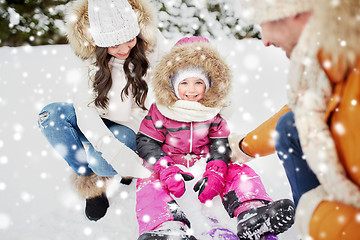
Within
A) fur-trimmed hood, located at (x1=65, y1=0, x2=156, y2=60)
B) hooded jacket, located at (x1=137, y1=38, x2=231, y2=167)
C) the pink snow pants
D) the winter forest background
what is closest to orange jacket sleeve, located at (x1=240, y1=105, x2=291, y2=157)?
the pink snow pants

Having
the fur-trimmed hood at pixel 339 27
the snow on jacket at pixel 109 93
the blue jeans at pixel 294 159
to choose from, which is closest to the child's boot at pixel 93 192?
the snow on jacket at pixel 109 93

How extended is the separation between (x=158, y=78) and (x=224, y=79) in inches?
16.5

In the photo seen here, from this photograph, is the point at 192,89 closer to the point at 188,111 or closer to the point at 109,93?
the point at 188,111

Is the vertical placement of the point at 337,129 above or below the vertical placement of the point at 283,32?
below

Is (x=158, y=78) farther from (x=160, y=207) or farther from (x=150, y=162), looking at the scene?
(x=160, y=207)

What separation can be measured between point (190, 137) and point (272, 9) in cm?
112

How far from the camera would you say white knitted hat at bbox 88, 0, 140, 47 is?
1562 mm

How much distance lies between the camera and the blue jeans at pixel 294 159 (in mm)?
1055

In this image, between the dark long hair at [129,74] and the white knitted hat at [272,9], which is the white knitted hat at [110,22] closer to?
the dark long hair at [129,74]

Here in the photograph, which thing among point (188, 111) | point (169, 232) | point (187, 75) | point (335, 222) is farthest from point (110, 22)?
point (335, 222)

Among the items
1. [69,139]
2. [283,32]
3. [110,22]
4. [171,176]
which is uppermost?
[283,32]

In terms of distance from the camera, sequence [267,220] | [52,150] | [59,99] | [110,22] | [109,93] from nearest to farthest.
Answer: [267,220]
[110,22]
[109,93]
[52,150]
[59,99]

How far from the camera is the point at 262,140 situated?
1.43 meters

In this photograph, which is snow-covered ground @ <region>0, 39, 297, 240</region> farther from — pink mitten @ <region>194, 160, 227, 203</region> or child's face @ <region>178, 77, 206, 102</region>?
child's face @ <region>178, 77, 206, 102</region>
